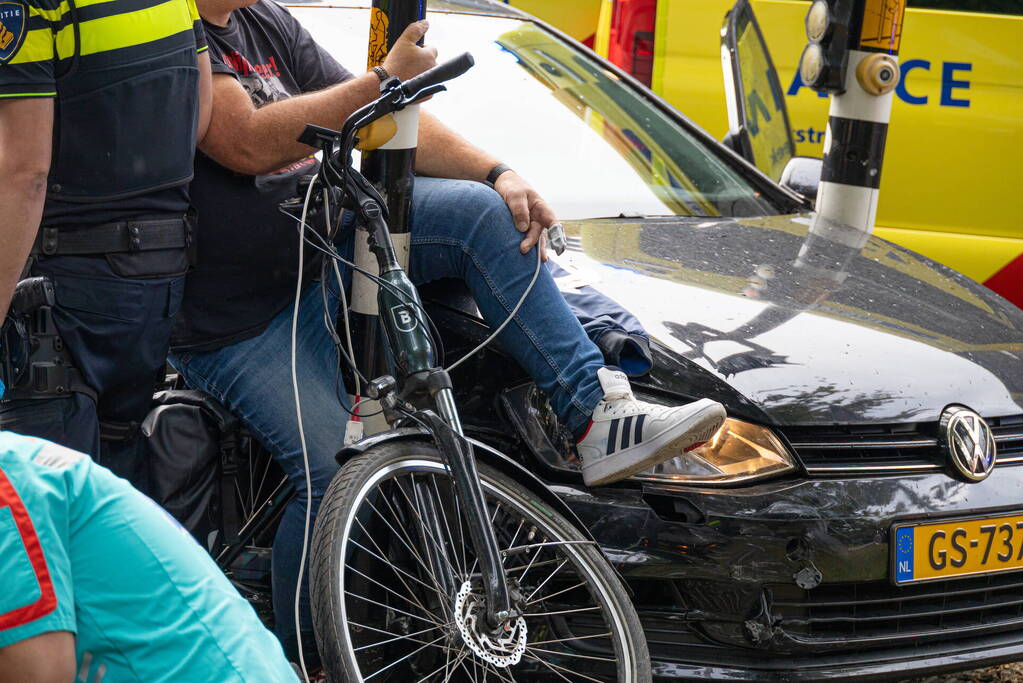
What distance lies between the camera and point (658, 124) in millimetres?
4379

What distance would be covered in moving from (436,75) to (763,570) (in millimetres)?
1236

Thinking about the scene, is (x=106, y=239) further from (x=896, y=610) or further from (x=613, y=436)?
(x=896, y=610)

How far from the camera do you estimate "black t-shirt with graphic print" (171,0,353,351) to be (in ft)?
9.62

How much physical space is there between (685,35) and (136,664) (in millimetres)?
5228

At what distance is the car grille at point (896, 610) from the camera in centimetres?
288

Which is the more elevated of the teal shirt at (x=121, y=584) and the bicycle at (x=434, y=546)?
the teal shirt at (x=121, y=584)

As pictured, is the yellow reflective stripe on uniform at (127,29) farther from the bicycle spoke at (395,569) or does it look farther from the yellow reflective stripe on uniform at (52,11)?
the bicycle spoke at (395,569)

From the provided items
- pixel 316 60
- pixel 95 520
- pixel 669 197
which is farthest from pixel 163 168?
pixel 669 197

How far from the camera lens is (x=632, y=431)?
2.76 meters

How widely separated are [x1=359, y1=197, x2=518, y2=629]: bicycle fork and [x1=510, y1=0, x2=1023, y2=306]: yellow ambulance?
12.3 ft

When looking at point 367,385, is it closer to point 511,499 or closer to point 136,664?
point 511,499

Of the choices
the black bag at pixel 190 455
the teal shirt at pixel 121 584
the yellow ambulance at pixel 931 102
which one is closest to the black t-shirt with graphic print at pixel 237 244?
the black bag at pixel 190 455

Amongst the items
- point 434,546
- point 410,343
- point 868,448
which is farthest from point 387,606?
point 868,448

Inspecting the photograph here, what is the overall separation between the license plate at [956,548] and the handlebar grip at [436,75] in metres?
1.36
